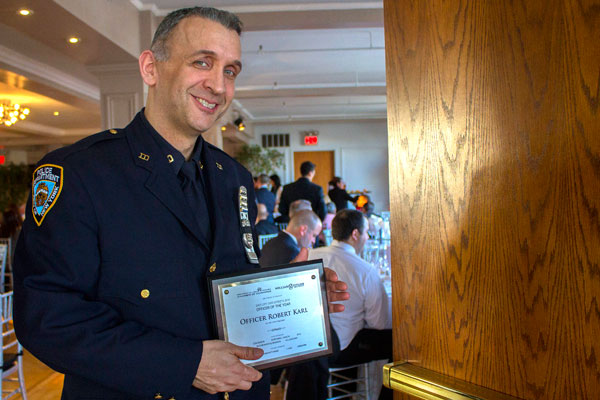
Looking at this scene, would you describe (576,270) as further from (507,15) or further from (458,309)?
(507,15)

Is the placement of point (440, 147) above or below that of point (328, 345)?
above

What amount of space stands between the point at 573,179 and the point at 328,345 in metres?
0.73

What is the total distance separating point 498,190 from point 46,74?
8104 mm

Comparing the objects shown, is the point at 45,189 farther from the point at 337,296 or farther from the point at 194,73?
the point at 337,296

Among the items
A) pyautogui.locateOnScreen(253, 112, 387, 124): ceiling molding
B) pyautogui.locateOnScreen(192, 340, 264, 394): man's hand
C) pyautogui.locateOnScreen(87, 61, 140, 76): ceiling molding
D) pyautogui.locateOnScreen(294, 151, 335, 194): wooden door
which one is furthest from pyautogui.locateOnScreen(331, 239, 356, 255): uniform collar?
Answer: pyautogui.locateOnScreen(294, 151, 335, 194): wooden door

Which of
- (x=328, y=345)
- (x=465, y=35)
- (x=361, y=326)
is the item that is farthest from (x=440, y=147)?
(x=361, y=326)

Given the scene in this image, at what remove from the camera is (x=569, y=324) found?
846 mm

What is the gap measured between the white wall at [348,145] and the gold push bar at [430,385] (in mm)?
15070

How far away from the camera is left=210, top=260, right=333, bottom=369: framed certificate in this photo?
3.84ft

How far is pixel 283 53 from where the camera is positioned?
7.95 m

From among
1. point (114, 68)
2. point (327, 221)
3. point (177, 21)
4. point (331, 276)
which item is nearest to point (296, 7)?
point (114, 68)

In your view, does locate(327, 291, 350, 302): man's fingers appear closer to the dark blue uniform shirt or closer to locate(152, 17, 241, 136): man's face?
the dark blue uniform shirt

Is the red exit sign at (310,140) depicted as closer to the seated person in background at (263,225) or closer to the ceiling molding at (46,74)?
the ceiling molding at (46,74)

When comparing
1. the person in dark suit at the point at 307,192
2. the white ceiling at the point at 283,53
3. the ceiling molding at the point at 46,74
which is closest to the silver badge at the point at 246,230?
the white ceiling at the point at 283,53
